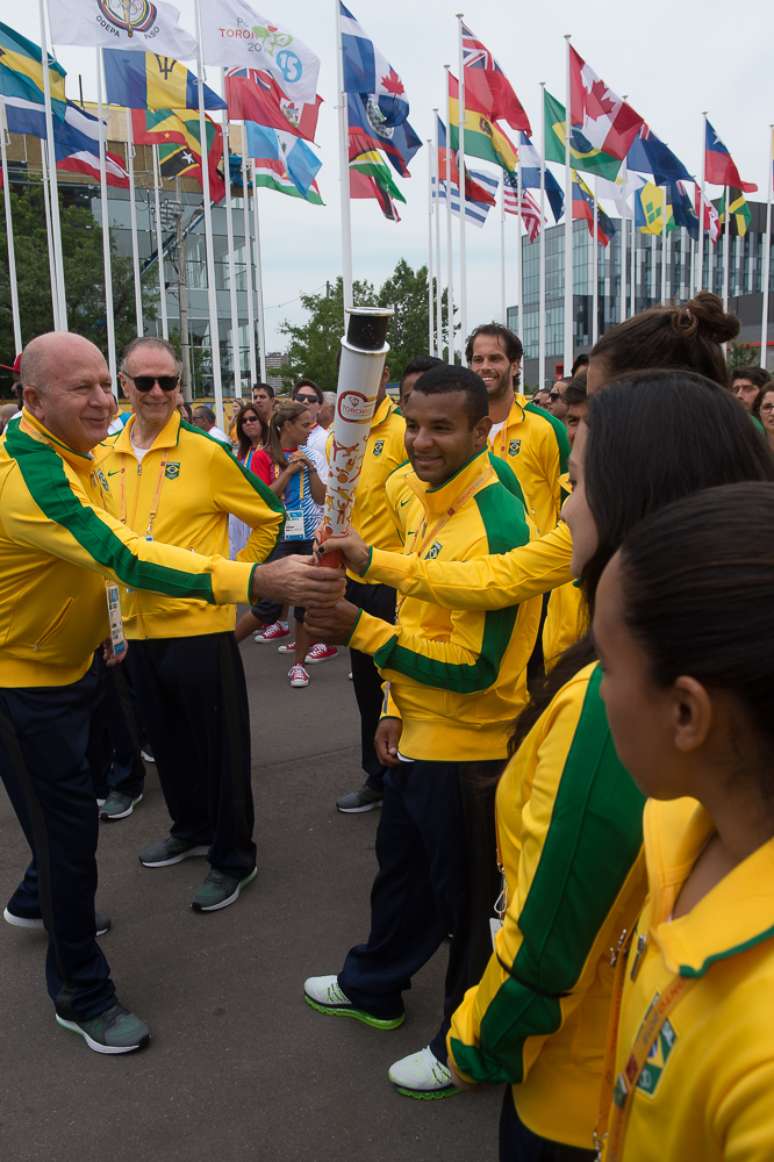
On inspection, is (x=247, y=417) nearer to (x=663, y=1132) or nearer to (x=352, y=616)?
(x=352, y=616)

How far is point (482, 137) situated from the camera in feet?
54.3

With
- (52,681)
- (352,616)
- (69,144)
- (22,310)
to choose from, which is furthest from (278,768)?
(22,310)

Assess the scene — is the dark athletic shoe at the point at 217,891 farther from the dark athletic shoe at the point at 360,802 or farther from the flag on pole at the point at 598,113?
the flag on pole at the point at 598,113

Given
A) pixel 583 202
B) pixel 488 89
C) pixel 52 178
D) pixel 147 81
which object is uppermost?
pixel 488 89

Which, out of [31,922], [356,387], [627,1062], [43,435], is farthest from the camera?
[31,922]

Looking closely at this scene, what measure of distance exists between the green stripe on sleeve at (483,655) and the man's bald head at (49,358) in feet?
4.67

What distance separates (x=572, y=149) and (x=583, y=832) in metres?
18.0

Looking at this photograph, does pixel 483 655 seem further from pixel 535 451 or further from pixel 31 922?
pixel 535 451

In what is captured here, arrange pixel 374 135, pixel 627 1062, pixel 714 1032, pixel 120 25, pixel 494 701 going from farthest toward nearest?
pixel 374 135 < pixel 120 25 < pixel 494 701 < pixel 627 1062 < pixel 714 1032

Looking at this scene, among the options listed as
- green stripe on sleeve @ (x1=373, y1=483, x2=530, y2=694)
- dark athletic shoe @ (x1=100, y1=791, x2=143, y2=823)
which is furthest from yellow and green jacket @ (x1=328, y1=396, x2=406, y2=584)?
green stripe on sleeve @ (x1=373, y1=483, x2=530, y2=694)

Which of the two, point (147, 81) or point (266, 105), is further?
point (266, 105)

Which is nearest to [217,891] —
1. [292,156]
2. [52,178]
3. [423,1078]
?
[423,1078]

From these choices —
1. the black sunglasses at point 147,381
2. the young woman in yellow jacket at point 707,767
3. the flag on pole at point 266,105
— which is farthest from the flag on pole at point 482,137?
the young woman in yellow jacket at point 707,767

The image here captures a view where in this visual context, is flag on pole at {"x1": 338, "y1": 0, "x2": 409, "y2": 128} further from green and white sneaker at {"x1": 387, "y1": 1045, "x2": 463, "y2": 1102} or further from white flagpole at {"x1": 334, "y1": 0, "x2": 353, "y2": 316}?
green and white sneaker at {"x1": 387, "y1": 1045, "x2": 463, "y2": 1102}
